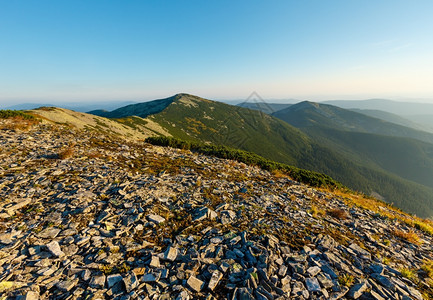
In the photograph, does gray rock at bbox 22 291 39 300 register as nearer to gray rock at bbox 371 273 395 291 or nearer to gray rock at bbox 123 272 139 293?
gray rock at bbox 123 272 139 293

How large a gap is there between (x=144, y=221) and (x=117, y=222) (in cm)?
105

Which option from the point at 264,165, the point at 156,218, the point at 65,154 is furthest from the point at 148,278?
the point at 264,165

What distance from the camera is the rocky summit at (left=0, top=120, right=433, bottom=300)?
195 inches

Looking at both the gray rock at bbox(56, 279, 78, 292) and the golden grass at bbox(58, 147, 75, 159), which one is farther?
the golden grass at bbox(58, 147, 75, 159)

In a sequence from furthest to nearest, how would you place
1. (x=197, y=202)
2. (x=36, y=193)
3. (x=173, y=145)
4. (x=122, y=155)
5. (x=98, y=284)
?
1. (x=173, y=145)
2. (x=122, y=155)
3. (x=197, y=202)
4. (x=36, y=193)
5. (x=98, y=284)

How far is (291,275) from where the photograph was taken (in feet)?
18.6

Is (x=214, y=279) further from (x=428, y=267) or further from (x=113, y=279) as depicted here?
(x=428, y=267)

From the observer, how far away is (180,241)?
21.7 ft

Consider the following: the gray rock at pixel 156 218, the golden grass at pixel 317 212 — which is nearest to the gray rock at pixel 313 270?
the golden grass at pixel 317 212

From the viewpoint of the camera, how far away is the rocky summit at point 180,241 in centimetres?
496

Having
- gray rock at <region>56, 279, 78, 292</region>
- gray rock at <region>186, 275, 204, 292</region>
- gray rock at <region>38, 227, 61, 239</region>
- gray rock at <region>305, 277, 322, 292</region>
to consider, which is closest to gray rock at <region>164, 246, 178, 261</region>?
gray rock at <region>186, 275, 204, 292</region>

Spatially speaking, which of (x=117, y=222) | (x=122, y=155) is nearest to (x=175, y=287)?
(x=117, y=222)

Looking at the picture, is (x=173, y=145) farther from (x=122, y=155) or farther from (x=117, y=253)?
(x=117, y=253)

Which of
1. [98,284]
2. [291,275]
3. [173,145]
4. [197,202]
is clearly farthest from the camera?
[173,145]
